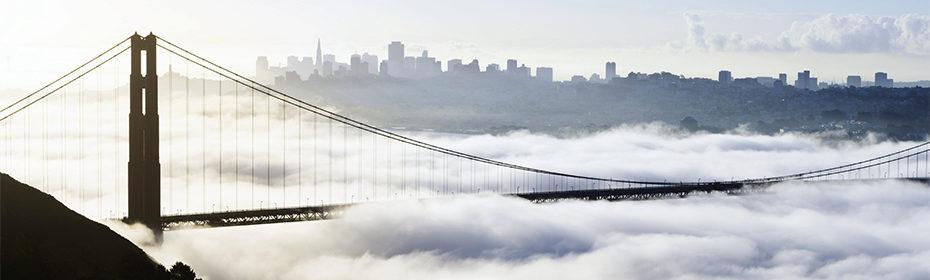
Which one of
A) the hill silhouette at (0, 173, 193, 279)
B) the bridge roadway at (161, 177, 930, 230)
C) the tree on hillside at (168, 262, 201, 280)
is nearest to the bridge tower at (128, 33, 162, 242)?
the bridge roadway at (161, 177, 930, 230)

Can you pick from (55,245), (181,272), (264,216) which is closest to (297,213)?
(264,216)

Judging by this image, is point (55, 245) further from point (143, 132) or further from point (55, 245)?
point (143, 132)

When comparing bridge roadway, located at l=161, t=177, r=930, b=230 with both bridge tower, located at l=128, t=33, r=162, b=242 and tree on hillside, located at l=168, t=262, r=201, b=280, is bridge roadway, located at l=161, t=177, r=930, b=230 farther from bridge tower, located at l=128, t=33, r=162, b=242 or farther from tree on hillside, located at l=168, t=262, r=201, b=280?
tree on hillside, located at l=168, t=262, r=201, b=280

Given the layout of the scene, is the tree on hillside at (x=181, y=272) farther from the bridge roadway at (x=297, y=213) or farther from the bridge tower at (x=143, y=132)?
the bridge roadway at (x=297, y=213)

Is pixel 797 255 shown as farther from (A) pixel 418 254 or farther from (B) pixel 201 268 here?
(B) pixel 201 268

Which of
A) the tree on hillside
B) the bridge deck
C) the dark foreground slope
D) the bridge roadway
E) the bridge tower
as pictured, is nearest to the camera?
the dark foreground slope

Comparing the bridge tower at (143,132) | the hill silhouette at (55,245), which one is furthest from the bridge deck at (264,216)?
the hill silhouette at (55,245)

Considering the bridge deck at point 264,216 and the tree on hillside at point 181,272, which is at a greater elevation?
the bridge deck at point 264,216

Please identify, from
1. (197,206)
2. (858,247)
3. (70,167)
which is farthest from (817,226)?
(70,167)
